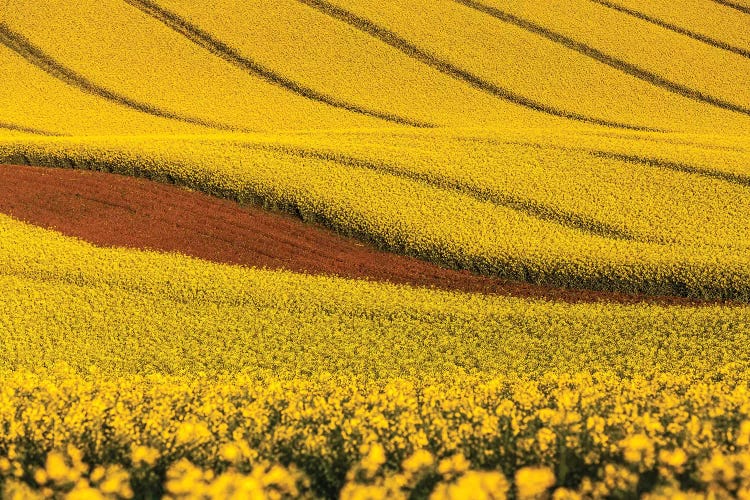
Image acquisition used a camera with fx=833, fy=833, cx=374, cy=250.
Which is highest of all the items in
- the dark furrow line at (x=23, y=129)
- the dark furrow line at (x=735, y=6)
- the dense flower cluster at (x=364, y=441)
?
the dark furrow line at (x=735, y=6)

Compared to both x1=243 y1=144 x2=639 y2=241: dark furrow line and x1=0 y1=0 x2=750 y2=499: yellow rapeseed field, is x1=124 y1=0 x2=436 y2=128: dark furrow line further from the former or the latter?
x1=243 y1=144 x2=639 y2=241: dark furrow line

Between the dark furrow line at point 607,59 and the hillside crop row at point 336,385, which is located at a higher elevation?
the dark furrow line at point 607,59

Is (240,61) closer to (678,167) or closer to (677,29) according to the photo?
(678,167)

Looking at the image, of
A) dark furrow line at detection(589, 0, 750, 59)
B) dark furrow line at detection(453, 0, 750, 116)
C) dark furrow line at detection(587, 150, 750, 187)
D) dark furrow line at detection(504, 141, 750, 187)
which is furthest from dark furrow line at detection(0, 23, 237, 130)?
dark furrow line at detection(589, 0, 750, 59)

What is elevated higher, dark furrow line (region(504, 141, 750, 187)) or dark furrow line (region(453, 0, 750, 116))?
dark furrow line (region(453, 0, 750, 116))

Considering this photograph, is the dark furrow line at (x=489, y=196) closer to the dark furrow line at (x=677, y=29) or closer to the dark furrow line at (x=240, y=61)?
the dark furrow line at (x=240, y=61)

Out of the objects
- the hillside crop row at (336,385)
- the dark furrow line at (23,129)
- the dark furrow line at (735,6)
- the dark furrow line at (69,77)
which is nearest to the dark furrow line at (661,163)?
the hillside crop row at (336,385)

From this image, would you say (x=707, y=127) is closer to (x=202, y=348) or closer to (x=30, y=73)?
(x=202, y=348)
